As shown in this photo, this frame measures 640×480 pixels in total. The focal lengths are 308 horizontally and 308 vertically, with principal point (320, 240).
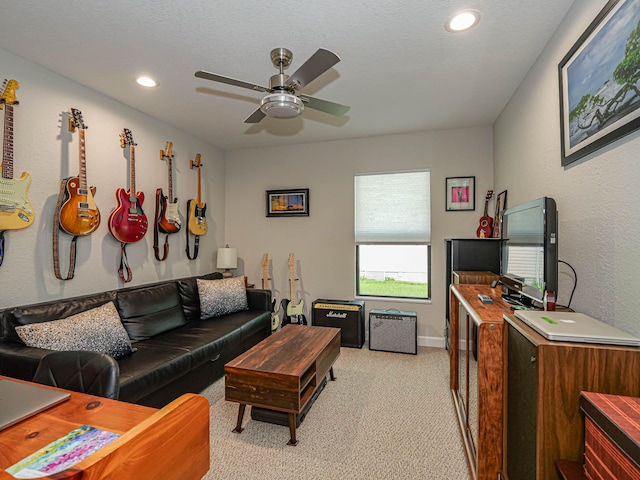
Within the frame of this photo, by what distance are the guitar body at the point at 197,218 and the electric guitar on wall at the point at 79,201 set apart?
1.25 m

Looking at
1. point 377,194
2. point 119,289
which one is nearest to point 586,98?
point 377,194

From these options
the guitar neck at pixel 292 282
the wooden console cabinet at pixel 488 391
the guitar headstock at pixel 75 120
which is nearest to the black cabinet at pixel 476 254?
the wooden console cabinet at pixel 488 391

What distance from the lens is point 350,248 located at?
13.7 ft

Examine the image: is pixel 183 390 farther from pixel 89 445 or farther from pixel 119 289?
pixel 89 445

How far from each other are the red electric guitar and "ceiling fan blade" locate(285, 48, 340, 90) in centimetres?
205

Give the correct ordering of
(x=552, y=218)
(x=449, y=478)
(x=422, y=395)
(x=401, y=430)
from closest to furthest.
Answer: (x=552, y=218) → (x=449, y=478) → (x=401, y=430) → (x=422, y=395)

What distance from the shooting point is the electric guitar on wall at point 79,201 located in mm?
2475

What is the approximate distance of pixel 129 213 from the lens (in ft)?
9.85

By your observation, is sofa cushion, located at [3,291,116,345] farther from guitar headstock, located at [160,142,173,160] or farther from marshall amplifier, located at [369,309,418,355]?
marshall amplifier, located at [369,309,418,355]

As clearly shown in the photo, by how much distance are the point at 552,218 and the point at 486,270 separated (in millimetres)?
1672

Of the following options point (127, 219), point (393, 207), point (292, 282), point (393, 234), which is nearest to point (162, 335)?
point (127, 219)

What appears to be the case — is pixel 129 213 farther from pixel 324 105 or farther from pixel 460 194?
pixel 460 194

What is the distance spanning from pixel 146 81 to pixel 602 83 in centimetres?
306

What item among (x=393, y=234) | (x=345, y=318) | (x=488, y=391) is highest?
(x=393, y=234)
